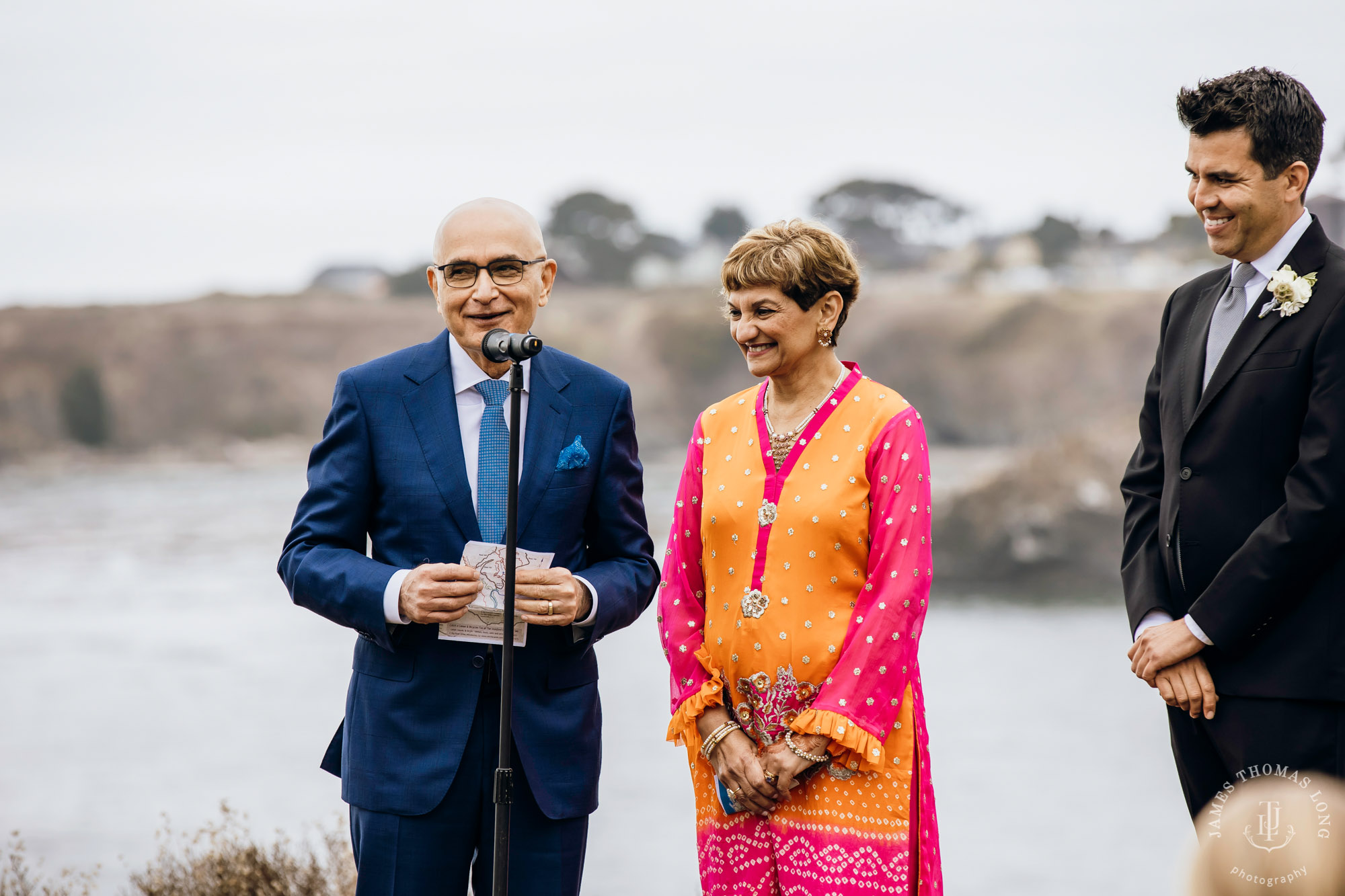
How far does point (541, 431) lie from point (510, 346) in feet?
1.19

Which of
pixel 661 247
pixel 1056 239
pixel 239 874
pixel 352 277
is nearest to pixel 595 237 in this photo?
pixel 661 247

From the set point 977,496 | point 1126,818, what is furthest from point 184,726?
point 977,496

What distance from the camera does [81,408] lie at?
35.9m

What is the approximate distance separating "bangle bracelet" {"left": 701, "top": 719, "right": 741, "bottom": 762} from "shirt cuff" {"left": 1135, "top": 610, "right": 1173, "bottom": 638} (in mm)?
732

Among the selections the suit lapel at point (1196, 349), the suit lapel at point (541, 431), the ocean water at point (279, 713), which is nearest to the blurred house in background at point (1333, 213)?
the ocean water at point (279, 713)

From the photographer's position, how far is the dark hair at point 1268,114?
6.83 ft

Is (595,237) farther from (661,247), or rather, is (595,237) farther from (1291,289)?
(1291,289)

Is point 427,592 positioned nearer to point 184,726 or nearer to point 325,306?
point 184,726

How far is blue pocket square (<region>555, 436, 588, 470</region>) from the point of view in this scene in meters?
2.32

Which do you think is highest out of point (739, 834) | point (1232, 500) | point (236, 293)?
point (236, 293)

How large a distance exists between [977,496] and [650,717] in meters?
12.2

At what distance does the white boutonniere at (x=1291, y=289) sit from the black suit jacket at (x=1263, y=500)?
1 cm

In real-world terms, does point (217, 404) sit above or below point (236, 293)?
below

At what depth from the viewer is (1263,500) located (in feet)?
6.89
